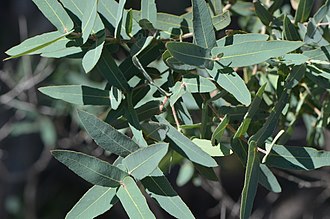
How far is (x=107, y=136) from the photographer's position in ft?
2.17

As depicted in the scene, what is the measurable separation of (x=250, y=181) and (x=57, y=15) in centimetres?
27

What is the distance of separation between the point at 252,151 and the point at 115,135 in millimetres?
143

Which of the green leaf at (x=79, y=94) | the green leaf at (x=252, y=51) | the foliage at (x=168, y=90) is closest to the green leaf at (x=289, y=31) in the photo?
the foliage at (x=168, y=90)

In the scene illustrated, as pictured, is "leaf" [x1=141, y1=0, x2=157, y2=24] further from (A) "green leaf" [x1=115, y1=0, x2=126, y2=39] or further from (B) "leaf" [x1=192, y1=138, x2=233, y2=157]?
(B) "leaf" [x1=192, y1=138, x2=233, y2=157]

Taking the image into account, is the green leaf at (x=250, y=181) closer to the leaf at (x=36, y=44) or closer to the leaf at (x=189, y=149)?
the leaf at (x=189, y=149)

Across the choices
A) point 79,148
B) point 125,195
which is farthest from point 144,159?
point 79,148

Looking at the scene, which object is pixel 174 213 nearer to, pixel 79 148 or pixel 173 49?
pixel 173 49

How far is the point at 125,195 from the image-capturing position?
65cm

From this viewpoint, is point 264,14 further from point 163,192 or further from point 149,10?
point 163,192

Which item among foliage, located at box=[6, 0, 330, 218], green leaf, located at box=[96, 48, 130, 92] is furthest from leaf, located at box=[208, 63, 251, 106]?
green leaf, located at box=[96, 48, 130, 92]

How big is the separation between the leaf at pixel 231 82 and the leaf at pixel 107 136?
0.11 meters

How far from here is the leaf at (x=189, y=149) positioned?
26.2 inches

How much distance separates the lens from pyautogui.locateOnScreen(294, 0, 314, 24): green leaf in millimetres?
768

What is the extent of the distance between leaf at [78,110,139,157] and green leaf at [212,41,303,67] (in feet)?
0.43
